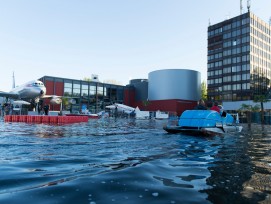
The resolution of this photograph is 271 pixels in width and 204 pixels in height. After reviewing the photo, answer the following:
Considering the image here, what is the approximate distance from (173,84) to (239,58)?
27.3 m

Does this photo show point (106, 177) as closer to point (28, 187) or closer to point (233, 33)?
point (28, 187)

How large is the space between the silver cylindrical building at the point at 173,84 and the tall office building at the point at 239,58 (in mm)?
13607

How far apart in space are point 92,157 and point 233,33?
3737 inches

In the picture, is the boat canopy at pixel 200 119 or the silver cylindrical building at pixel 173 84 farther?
the silver cylindrical building at pixel 173 84

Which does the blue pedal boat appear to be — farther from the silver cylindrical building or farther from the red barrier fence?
the silver cylindrical building

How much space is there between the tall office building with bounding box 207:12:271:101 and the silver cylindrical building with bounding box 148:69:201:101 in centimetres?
1361

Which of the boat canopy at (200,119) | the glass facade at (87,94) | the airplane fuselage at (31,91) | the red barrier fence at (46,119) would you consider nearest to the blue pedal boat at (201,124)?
the boat canopy at (200,119)

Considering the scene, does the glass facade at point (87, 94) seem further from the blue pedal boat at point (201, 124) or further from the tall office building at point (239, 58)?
the blue pedal boat at point (201, 124)

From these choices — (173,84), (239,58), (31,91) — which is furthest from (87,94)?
(239,58)

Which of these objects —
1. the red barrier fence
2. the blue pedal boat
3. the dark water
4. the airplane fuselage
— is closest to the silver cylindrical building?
the airplane fuselage

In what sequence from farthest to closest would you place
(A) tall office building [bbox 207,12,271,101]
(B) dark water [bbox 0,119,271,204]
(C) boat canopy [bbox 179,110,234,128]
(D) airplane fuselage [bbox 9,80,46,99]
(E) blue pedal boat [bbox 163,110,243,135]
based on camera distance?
(A) tall office building [bbox 207,12,271,101], (D) airplane fuselage [bbox 9,80,46,99], (C) boat canopy [bbox 179,110,234,128], (E) blue pedal boat [bbox 163,110,243,135], (B) dark water [bbox 0,119,271,204]

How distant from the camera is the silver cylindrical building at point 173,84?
3174 inches

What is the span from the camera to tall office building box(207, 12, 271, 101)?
8425cm

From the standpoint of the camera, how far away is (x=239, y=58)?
8662 cm
